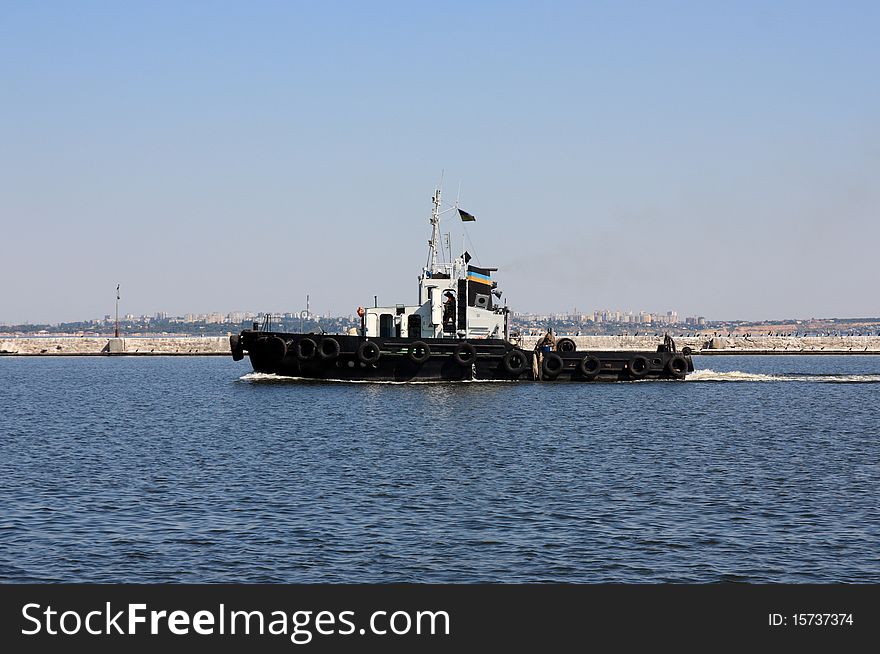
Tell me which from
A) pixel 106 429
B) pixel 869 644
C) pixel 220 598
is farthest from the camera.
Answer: pixel 106 429

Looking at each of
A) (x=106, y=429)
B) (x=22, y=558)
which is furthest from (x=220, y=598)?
(x=106, y=429)

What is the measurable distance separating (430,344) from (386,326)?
10.2 ft

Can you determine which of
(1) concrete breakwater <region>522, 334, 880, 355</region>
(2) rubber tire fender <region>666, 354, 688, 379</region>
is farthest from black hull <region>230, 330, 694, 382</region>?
(1) concrete breakwater <region>522, 334, 880, 355</region>

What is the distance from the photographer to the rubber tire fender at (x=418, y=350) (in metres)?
52.8

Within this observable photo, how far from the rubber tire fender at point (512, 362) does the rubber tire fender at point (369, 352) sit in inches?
266

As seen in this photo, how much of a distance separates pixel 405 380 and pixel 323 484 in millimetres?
28615

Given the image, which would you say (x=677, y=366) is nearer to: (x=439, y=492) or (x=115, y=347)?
(x=439, y=492)

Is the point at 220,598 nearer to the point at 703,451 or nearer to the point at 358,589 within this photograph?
the point at 358,589

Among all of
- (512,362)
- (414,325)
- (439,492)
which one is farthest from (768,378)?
(439,492)

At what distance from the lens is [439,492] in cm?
2403

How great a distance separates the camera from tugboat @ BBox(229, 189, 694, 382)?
175ft

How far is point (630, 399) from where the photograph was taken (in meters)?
51.1

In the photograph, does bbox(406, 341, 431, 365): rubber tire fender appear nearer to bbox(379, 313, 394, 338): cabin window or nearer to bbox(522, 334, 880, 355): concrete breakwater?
bbox(379, 313, 394, 338): cabin window

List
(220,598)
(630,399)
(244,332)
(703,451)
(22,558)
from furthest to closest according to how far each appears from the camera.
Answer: (244,332), (630,399), (703,451), (22,558), (220,598)
